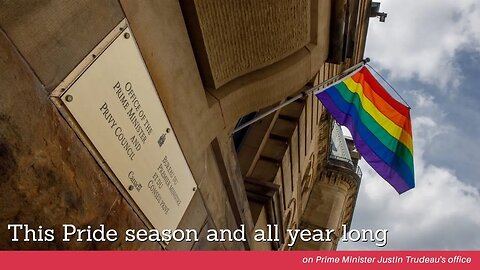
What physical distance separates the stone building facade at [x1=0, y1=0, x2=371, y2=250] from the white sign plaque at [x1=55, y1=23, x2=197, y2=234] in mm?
120

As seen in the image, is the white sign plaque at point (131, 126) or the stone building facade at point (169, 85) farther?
the white sign plaque at point (131, 126)

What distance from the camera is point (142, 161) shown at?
399 cm

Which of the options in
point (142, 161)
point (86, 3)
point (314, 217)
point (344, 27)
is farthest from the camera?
point (314, 217)

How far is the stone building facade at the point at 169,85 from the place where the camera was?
8.98 ft

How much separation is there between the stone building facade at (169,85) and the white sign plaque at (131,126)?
0.39 ft

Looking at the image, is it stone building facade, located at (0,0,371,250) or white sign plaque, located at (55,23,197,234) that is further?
white sign plaque, located at (55,23,197,234)

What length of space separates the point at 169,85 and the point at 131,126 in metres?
0.87

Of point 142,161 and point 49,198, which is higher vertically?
point 142,161

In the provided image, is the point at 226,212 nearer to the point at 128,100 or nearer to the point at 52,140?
the point at 128,100

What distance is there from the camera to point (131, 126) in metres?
3.74

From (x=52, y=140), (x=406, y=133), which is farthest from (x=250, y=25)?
(x=406, y=133)

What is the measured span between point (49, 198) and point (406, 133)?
26.1 feet

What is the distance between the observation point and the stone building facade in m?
2.74

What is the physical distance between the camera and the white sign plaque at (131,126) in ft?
10.7
